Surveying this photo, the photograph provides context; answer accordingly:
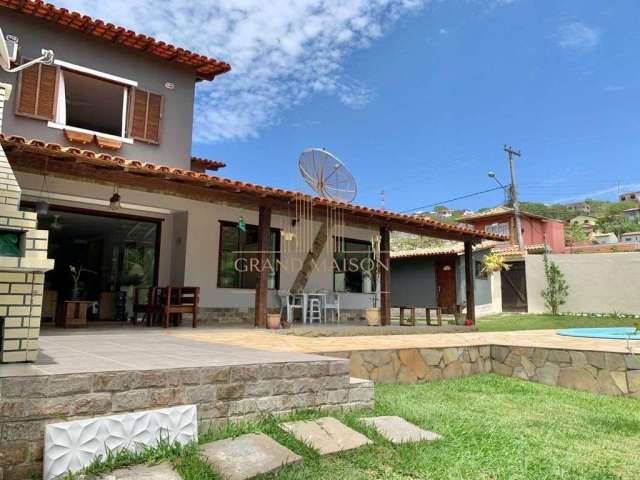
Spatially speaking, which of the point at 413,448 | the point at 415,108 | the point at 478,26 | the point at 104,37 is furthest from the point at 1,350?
the point at 415,108

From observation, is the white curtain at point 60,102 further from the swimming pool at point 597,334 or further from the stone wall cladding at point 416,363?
the swimming pool at point 597,334

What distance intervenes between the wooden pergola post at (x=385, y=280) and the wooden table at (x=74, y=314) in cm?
595

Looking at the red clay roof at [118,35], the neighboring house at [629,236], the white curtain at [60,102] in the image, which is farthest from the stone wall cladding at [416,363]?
the neighboring house at [629,236]

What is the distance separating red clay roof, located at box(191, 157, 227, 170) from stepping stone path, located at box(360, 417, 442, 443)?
10034 mm

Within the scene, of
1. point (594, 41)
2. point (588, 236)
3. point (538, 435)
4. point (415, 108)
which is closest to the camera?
Answer: point (538, 435)

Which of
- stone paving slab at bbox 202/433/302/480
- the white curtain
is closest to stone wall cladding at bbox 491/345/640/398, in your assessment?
stone paving slab at bbox 202/433/302/480

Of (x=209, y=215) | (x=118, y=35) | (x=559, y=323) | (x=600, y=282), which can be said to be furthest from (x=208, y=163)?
(x=600, y=282)

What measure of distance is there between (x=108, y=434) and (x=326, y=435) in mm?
1387

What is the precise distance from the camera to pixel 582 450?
355 cm

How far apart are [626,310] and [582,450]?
1758 cm

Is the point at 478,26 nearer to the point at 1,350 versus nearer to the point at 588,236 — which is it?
the point at 1,350

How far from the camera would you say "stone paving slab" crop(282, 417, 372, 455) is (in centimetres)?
309

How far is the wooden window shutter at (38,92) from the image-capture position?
8.51 meters

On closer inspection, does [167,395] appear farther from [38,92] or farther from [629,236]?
[629,236]
